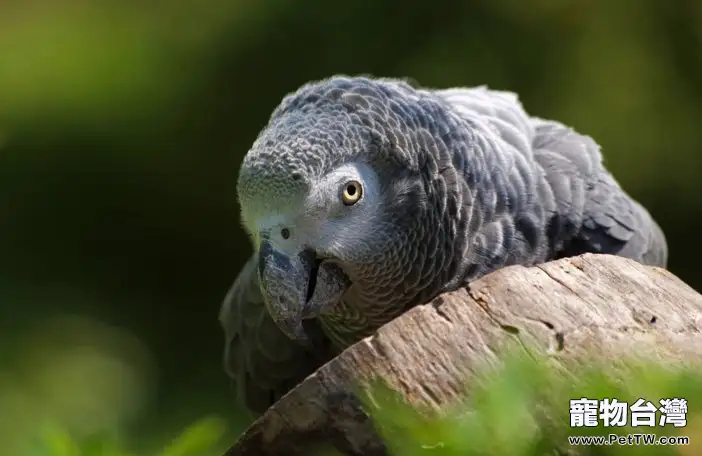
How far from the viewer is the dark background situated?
2791 mm

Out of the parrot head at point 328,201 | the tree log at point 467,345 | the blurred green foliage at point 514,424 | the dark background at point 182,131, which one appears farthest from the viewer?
the dark background at point 182,131

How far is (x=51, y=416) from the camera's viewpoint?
2.81m

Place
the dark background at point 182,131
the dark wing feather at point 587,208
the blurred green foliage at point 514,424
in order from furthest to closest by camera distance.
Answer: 1. the dark background at point 182,131
2. the dark wing feather at point 587,208
3. the blurred green foliage at point 514,424

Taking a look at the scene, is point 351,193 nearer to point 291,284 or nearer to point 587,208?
point 291,284

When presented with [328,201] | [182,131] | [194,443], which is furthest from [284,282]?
[182,131]

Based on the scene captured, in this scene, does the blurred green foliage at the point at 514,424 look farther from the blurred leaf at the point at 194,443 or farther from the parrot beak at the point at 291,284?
the parrot beak at the point at 291,284

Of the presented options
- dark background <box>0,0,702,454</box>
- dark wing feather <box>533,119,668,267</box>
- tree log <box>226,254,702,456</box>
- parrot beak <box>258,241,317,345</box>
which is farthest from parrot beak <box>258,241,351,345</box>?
dark background <box>0,0,702,454</box>

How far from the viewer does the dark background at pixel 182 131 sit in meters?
2.79

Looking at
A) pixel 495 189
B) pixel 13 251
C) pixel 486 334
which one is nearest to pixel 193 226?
pixel 13 251

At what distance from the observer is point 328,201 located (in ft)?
3.73


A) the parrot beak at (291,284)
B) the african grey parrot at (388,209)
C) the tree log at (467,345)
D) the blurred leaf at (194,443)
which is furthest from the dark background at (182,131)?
the blurred leaf at (194,443)

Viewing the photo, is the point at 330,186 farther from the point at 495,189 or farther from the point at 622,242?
the point at 622,242

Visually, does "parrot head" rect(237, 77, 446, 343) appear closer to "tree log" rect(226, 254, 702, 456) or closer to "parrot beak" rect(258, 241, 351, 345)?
"parrot beak" rect(258, 241, 351, 345)

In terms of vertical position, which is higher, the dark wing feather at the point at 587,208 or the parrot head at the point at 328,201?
the parrot head at the point at 328,201
